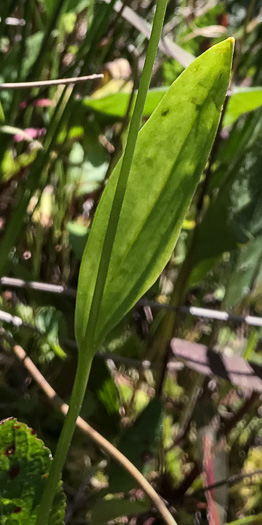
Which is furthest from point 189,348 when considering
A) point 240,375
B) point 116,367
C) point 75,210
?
point 75,210

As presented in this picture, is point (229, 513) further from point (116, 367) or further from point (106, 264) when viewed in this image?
point (106, 264)

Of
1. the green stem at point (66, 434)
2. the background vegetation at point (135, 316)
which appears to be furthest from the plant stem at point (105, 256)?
the background vegetation at point (135, 316)

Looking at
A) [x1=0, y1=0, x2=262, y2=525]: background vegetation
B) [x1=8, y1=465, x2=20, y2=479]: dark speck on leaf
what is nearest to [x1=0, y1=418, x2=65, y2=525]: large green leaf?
[x1=8, y1=465, x2=20, y2=479]: dark speck on leaf

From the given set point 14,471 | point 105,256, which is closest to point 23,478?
point 14,471

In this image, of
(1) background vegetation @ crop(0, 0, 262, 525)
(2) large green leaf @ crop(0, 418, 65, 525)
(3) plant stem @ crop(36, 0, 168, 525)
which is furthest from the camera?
(1) background vegetation @ crop(0, 0, 262, 525)

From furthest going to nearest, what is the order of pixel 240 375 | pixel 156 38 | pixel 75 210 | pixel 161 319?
pixel 75 210, pixel 161 319, pixel 240 375, pixel 156 38

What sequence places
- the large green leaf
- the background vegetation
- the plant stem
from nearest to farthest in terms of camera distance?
the plant stem
the large green leaf
the background vegetation

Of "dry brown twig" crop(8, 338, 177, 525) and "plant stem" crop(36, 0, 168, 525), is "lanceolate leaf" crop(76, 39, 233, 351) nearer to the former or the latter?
"plant stem" crop(36, 0, 168, 525)
